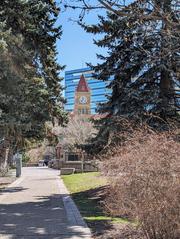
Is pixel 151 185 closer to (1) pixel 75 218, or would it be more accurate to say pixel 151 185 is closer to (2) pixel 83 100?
(1) pixel 75 218

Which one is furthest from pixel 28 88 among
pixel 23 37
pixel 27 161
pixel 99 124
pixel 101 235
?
pixel 27 161

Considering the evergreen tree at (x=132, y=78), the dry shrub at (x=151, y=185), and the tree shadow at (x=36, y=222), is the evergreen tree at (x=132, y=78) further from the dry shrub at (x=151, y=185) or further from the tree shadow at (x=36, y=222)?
the dry shrub at (x=151, y=185)

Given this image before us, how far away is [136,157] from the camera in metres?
7.68

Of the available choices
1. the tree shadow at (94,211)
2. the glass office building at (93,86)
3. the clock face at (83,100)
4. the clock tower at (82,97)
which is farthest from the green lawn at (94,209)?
the clock face at (83,100)

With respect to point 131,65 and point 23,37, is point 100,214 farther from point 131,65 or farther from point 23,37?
point 23,37

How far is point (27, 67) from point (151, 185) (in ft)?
50.1

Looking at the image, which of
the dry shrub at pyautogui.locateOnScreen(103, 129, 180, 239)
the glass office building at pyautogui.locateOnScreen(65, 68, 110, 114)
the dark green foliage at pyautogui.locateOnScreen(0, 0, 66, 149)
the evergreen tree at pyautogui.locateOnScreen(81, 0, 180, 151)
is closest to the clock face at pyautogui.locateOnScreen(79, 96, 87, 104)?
the glass office building at pyautogui.locateOnScreen(65, 68, 110, 114)

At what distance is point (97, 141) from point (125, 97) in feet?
6.75

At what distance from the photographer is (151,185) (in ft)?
23.9

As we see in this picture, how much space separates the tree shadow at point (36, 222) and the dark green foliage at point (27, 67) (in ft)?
16.4

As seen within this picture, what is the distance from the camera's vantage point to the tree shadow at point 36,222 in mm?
9016

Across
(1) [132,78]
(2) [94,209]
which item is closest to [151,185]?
(2) [94,209]

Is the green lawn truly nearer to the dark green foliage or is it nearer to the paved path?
the paved path

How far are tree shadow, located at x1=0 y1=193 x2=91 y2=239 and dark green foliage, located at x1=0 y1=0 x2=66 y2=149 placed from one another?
5.01 metres
